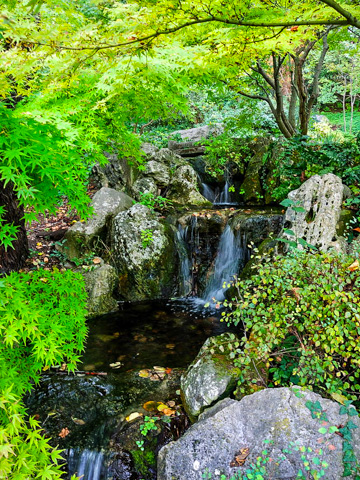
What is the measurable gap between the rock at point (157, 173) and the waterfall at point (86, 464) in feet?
22.9

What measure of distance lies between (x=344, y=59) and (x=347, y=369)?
18.3m

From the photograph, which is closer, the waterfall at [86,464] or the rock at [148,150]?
the waterfall at [86,464]

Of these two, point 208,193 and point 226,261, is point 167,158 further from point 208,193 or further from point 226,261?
point 226,261

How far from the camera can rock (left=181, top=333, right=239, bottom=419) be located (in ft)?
10.3

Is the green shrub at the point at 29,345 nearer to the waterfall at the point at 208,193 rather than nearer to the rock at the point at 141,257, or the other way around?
the rock at the point at 141,257

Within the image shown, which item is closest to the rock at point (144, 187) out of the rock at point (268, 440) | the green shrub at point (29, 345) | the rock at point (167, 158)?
the rock at point (167, 158)

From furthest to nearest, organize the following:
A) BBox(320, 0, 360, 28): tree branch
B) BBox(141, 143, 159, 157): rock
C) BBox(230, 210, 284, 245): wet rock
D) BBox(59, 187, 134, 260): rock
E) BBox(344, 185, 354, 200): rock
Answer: BBox(141, 143, 159, 157): rock → BBox(59, 187, 134, 260): rock → BBox(230, 210, 284, 245): wet rock → BBox(344, 185, 354, 200): rock → BBox(320, 0, 360, 28): tree branch

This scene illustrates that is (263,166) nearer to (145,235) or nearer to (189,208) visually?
(189,208)

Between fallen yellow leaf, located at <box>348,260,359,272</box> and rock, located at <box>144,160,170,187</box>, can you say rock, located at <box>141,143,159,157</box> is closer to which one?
rock, located at <box>144,160,170,187</box>

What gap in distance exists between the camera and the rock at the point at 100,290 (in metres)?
6.20

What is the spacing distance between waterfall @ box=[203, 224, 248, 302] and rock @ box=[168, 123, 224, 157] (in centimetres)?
495

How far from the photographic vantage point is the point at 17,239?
342 centimetres

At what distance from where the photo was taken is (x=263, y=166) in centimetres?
897

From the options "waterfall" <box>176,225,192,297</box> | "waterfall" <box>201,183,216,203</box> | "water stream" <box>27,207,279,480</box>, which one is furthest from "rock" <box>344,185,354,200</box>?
"waterfall" <box>201,183,216,203</box>
